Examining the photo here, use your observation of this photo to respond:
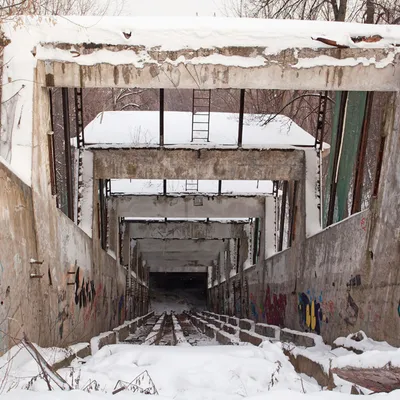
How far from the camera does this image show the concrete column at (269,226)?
829 inches

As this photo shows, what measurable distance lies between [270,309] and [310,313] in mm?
5711

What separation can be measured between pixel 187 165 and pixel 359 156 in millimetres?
5253

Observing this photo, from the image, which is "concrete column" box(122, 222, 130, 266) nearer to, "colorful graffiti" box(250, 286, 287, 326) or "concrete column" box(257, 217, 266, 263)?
"colorful graffiti" box(250, 286, 287, 326)

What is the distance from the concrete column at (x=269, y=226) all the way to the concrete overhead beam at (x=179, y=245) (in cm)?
1160

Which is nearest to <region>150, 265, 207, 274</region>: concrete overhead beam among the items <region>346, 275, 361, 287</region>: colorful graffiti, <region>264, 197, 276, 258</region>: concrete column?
<region>264, 197, 276, 258</region>: concrete column

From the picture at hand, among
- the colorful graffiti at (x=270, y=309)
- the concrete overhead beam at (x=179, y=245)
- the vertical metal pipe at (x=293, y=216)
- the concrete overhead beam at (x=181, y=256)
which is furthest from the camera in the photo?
the concrete overhead beam at (x=181, y=256)

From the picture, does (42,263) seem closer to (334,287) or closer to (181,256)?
(334,287)

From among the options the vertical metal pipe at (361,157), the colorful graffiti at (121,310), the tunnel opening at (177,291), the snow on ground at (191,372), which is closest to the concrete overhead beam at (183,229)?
the colorful graffiti at (121,310)

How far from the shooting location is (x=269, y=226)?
2116cm

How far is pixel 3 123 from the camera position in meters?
10.3

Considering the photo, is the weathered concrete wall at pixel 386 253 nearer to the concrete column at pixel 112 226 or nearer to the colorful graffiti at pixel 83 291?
the colorful graffiti at pixel 83 291

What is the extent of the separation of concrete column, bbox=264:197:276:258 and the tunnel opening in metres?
30.6

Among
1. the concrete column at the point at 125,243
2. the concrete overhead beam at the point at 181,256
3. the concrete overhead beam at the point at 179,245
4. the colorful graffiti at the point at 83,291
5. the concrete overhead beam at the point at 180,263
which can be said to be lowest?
the concrete overhead beam at the point at 180,263

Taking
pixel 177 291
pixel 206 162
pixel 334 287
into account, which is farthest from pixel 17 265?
pixel 177 291
